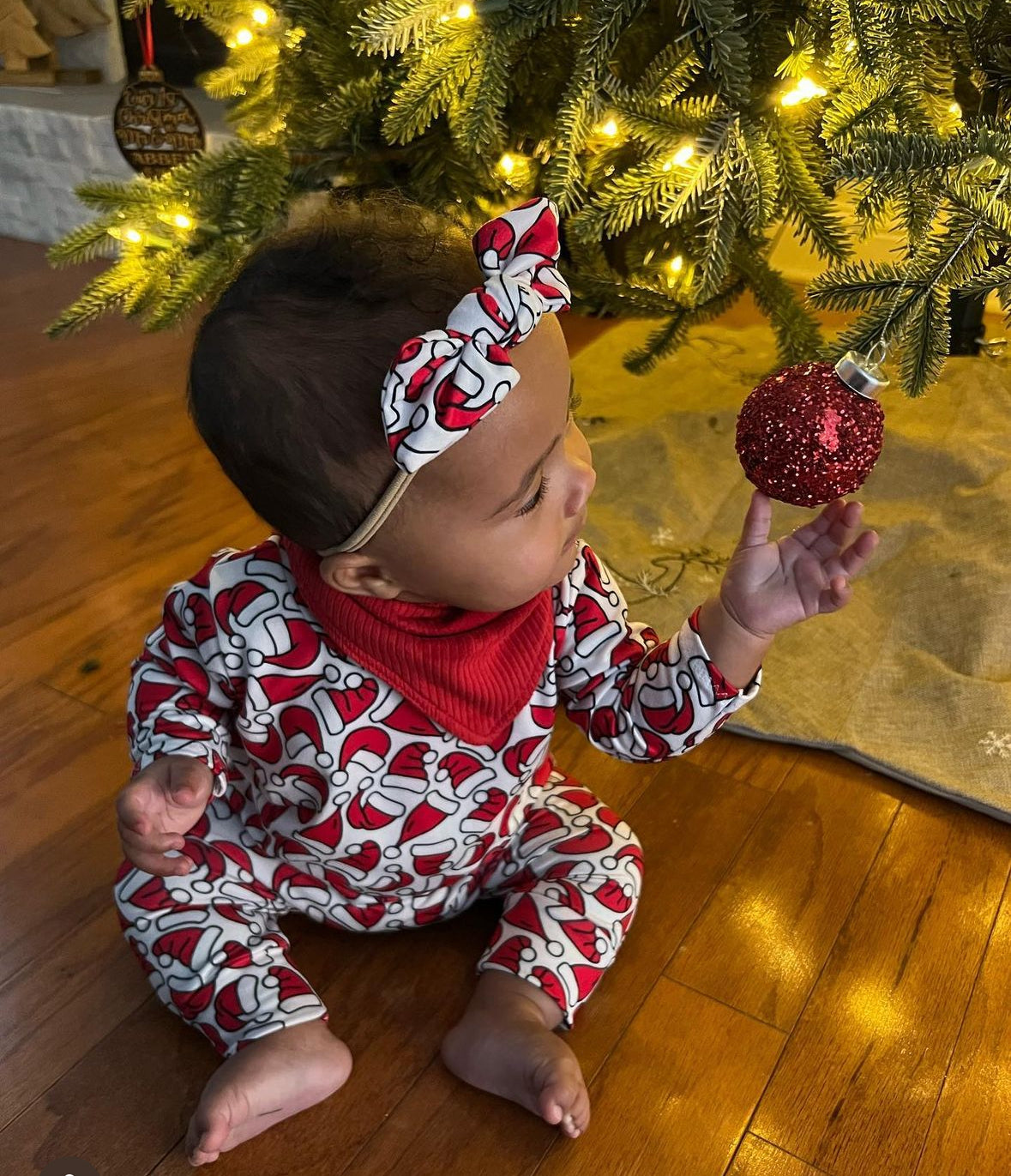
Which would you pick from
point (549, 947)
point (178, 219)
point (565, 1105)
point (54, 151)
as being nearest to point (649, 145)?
point (178, 219)

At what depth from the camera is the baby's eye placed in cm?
64

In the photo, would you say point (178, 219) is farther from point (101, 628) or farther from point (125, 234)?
point (101, 628)

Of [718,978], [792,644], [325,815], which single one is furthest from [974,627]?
[325,815]

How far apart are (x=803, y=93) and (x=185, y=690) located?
2.62 ft

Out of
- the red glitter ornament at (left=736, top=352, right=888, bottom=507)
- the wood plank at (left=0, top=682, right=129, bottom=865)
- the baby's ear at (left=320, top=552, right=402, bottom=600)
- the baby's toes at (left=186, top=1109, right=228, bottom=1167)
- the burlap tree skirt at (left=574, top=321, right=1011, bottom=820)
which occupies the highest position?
the red glitter ornament at (left=736, top=352, right=888, bottom=507)

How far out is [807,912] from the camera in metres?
0.89

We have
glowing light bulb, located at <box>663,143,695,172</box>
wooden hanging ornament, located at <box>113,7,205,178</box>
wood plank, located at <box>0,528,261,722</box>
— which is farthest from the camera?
wooden hanging ornament, located at <box>113,7,205,178</box>

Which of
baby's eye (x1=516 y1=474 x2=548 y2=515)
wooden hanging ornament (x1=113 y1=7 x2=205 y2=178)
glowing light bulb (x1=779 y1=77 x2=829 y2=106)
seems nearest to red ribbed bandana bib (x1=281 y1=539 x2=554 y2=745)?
baby's eye (x1=516 y1=474 x2=548 y2=515)

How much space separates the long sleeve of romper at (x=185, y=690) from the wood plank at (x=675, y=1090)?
341mm

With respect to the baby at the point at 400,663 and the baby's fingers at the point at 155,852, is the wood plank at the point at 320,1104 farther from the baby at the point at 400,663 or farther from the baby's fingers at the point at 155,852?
the baby's fingers at the point at 155,852

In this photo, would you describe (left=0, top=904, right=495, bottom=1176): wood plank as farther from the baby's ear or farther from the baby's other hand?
the baby's ear

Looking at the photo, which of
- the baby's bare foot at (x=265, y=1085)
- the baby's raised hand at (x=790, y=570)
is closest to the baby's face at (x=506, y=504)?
the baby's raised hand at (x=790, y=570)

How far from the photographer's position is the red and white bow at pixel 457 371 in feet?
1.80

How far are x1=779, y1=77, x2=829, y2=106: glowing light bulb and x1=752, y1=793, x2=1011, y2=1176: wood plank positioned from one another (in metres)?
0.67
